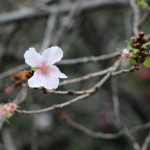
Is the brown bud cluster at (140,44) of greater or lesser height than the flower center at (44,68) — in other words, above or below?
below

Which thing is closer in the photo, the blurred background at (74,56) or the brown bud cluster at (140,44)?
the brown bud cluster at (140,44)

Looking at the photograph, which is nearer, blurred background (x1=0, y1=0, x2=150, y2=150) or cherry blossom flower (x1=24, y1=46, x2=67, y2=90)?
cherry blossom flower (x1=24, y1=46, x2=67, y2=90)

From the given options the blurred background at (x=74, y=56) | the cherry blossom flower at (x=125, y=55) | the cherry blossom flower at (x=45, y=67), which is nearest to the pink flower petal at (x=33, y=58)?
the cherry blossom flower at (x=45, y=67)

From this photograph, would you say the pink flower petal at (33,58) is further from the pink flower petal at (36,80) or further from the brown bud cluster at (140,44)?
the brown bud cluster at (140,44)

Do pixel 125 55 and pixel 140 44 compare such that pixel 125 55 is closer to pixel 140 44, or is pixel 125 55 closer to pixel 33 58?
pixel 140 44

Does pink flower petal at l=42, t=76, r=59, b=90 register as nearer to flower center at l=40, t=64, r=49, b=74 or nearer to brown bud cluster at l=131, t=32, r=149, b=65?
flower center at l=40, t=64, r=49, b=74

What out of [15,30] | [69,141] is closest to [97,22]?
[15,30]

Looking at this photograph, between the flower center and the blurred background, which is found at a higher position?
the blurred background

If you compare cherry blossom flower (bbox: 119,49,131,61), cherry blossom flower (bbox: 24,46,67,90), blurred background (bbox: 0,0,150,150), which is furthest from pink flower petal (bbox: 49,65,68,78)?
blurred background (bbox: 0,0,150,150)
